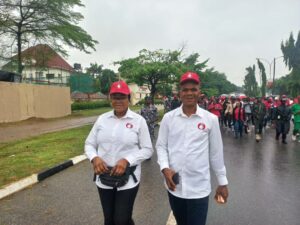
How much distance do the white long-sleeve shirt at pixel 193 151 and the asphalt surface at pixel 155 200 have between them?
1695 millimetres

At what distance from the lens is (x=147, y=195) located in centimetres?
518

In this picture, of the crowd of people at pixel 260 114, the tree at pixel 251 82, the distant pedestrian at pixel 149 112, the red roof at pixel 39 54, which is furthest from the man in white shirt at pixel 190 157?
the tree at pixel 251 82

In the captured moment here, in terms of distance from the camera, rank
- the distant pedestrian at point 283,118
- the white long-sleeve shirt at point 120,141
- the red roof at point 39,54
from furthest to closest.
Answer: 1. the red roof at point 39,54
2. the distant pedestrian at point 283,118
3. the white long-sleeve shirt at point 120,141

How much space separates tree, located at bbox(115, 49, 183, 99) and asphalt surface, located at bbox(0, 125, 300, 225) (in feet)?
51.5

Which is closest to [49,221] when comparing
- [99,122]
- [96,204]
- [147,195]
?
[96,204]

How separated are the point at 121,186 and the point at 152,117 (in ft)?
19.9

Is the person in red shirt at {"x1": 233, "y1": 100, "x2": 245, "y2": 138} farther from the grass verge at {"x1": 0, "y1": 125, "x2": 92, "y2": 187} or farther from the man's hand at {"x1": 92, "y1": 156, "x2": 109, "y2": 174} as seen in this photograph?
the man's hand at {"x1": 92, "y1": 156, "x2": 109, "y2": 174}

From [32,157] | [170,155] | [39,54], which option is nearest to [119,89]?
[170,155]

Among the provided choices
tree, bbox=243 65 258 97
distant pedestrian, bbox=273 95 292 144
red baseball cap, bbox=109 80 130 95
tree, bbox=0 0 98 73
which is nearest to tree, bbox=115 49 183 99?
tree, bbox=0 0 98 73

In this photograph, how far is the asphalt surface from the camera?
4172 millimetres

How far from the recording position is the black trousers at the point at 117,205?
110 inches

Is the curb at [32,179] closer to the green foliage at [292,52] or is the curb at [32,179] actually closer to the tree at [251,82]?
the green foliage at [292,52]

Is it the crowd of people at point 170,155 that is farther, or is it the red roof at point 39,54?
the red roof at point 39,54

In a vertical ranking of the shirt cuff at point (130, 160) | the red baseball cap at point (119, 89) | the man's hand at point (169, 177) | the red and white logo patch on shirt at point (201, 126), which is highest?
the red baseball cap at point (119, 89)
